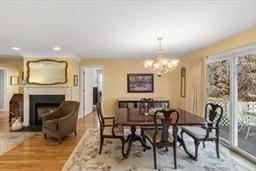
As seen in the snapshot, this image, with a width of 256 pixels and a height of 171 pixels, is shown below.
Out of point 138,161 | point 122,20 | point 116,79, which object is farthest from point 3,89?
point 122,20

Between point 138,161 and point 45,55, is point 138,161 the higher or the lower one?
the lower one

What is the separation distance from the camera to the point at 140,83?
9125 mm

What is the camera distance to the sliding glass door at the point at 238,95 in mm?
4477

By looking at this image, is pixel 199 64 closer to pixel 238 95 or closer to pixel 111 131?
pixel 238 95

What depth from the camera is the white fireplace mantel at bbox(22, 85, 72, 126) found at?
24.6 feet

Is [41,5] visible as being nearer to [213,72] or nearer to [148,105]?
[148,105]

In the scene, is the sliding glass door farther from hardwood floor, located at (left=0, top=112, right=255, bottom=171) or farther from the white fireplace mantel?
the white fireplace mantel

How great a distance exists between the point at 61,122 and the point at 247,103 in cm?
395

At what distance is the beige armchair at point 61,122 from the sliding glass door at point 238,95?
3.58m

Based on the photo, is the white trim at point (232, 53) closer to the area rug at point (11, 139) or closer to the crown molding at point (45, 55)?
the crown molding at point (45, 55)

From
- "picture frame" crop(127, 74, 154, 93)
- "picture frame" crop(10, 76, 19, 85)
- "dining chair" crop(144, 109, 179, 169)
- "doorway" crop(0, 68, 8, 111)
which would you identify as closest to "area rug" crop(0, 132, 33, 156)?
"dining chair" crop(144, 109, 179, 169)

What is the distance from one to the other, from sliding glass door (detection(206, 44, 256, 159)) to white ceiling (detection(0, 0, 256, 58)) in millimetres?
559

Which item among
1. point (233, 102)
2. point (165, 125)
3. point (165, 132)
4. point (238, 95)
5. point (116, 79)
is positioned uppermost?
point (116, 79)

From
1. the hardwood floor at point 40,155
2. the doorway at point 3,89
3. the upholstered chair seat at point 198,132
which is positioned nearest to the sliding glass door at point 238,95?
the hardwood floor at point 40,155
